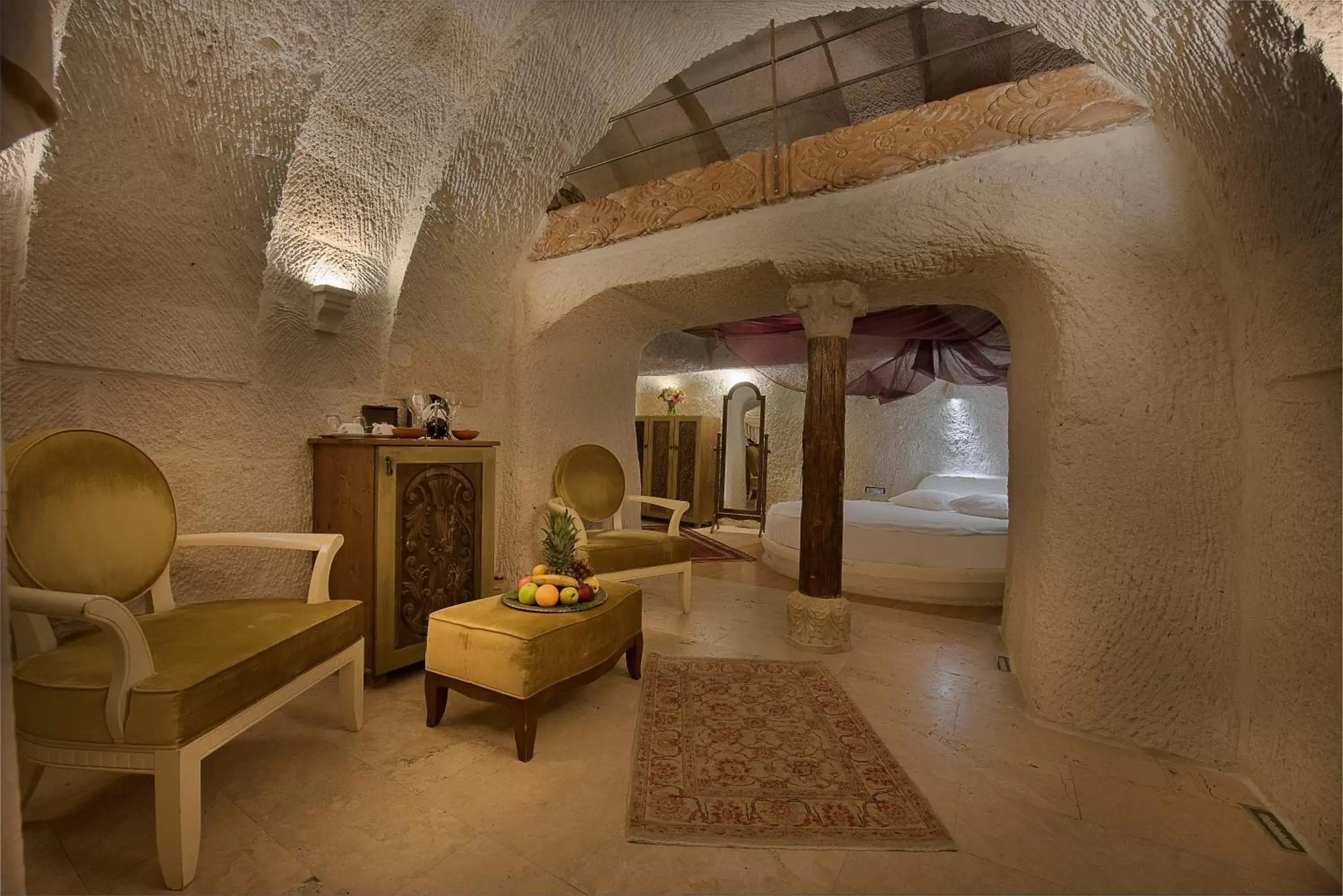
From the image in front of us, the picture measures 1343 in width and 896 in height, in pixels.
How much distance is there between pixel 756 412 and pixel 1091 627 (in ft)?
20.1

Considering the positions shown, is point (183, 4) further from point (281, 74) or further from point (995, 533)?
point (995, 533)

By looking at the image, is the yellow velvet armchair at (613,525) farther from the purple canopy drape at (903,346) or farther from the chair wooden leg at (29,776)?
the chair wooden leg at (29,776)

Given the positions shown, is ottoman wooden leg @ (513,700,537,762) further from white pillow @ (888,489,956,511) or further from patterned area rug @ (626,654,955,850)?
white pillow @ (888,489,956,511)

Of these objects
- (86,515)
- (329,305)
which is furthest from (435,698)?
(329,305)

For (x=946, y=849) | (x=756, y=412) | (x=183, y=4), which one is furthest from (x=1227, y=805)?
(x=756, y=412)

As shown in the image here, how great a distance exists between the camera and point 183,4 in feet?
6.17

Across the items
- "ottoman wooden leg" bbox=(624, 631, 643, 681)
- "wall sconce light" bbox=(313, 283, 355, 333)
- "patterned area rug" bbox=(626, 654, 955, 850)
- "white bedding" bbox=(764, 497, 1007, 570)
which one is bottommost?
"patterned area rug" bbox=(626, 654, 955, 850)

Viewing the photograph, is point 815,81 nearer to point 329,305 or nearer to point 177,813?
point 329,305

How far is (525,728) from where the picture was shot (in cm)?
197

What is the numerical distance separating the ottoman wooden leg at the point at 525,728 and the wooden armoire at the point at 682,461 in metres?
5.81

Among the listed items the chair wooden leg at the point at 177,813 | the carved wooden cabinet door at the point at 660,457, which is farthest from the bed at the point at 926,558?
the carved wooden cabinet door at the point at 660,457

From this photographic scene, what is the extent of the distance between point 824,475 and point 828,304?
0.91 meters

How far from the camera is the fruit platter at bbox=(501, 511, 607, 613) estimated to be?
2.22m

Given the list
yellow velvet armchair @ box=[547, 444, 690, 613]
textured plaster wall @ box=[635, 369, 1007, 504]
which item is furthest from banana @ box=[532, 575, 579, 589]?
textured plaster wall @ box=[635, 369, 1007, 504]
